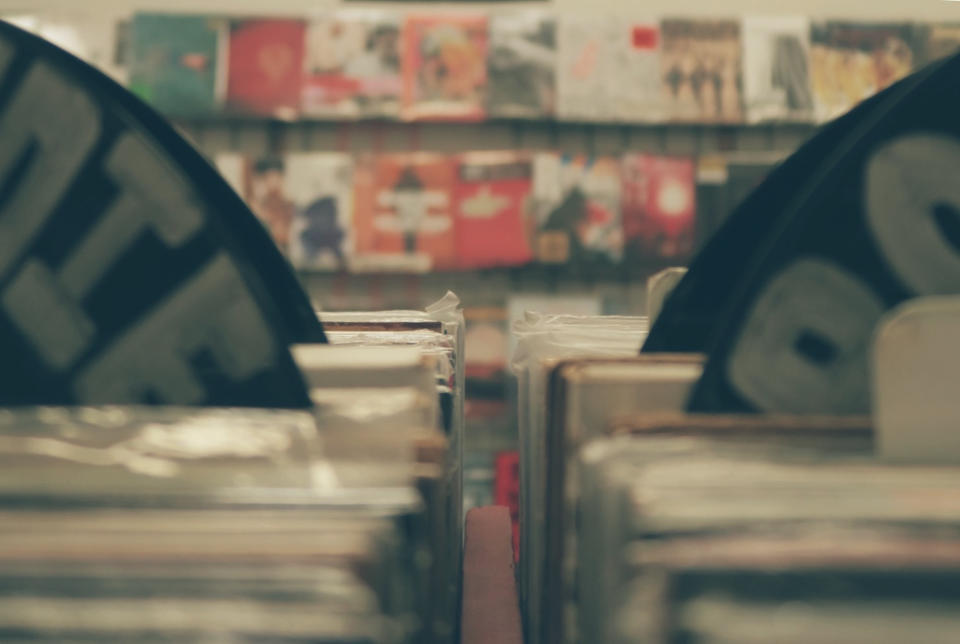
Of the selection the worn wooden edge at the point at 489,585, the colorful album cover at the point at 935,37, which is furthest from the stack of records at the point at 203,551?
the colorful album cover at the point at 935,37

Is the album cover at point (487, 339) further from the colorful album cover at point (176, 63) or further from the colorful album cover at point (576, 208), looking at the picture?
the colorful album cover at point (176, 63)

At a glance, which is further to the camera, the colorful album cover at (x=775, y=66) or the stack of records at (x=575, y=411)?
the colorful album cover at (x=775, y=66)

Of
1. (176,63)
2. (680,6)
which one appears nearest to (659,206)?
(680,6)

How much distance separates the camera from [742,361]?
0.40 m

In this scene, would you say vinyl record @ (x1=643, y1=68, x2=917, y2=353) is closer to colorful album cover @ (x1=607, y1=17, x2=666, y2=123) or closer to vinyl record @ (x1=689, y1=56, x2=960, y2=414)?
vinyl record @ (x1=689, y1=56, x2=960, y2=414)

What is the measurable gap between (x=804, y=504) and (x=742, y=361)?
0.16 m

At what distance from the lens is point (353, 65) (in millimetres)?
2650

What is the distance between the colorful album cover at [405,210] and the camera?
8.64 ft

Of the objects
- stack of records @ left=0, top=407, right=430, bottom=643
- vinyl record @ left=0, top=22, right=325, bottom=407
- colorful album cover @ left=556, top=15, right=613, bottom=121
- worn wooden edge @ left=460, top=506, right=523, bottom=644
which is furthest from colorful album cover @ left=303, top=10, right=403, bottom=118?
stack of records @ left=0, top=407, right=430, bottom=643

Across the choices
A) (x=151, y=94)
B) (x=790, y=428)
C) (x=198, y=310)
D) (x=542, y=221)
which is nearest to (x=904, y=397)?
(x=790, y=428)

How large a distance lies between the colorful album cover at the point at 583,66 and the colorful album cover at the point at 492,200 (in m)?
0.28

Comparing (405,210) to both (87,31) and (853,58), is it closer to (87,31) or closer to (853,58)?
(87,31)

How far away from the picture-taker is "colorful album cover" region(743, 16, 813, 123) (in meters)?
2.65

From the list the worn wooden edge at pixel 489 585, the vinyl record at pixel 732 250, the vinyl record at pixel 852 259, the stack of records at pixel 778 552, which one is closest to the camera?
the stack of records at pixel 778 552
